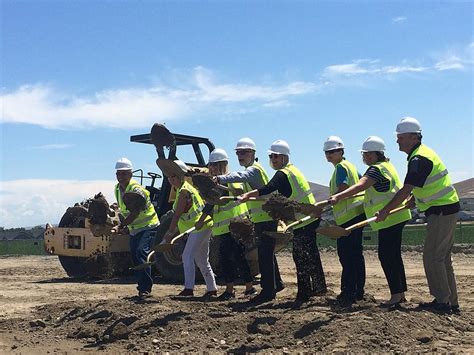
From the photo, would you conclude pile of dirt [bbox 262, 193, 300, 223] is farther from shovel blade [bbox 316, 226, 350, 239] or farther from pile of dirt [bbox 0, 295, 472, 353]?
pile of dirt [bbox 0, 295, 472, 353]

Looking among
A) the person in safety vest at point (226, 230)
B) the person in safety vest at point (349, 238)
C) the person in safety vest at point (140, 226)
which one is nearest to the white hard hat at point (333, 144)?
the person in safety vest at point (349, 238)

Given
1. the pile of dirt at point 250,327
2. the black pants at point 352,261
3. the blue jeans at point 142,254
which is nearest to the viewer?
the pile of dirt at point 250,327

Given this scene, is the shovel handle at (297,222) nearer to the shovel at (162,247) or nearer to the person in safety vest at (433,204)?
the person in safety vest at (433,204)

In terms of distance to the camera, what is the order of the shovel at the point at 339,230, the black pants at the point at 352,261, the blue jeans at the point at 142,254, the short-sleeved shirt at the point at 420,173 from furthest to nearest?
the blue jeans at the point at 142,254 < the black pants at the point at 352,261 < the shovel at the point at 339,230 < the short-sleeved shirt at the point at 420,173

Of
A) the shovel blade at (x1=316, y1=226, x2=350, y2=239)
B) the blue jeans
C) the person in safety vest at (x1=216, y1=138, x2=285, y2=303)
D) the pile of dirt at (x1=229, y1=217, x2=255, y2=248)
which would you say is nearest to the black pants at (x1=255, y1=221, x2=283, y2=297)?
the person in safety vest at (x1=216, y1=138, x2=285, y2=303)

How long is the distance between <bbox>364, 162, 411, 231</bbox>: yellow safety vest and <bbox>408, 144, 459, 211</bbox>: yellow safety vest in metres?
0.35

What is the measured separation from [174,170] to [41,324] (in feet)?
7.83

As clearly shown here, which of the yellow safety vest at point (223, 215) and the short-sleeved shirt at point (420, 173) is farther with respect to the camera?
the yellow safety vest at point (223, 215)

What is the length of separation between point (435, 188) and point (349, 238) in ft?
3.70

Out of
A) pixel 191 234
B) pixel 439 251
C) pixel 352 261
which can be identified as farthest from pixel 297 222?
pixel 191 234

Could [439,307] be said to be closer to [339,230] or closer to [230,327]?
[339,230]

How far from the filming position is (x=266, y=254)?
7668 millimetres

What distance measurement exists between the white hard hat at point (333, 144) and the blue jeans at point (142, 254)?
8.62 ft

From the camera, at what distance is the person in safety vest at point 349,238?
720cm
